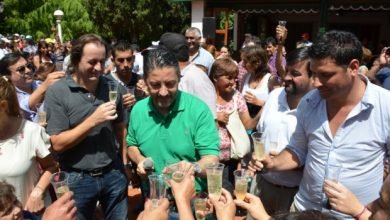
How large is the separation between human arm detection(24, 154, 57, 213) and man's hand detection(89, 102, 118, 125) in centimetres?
41

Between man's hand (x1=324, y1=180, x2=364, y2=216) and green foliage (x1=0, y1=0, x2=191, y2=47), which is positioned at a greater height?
man's hand (x1=324, y1=180, x2=364, y2=216)

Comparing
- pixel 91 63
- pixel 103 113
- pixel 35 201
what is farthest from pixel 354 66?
pixel 35 201

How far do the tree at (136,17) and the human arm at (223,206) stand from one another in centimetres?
2365

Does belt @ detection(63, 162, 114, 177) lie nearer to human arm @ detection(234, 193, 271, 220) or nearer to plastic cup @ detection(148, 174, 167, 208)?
plastic cup @ detection(148, 174, 167, 208)

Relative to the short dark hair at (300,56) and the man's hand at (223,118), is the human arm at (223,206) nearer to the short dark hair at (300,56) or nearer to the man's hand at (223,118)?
the short dark hair at (300,56)

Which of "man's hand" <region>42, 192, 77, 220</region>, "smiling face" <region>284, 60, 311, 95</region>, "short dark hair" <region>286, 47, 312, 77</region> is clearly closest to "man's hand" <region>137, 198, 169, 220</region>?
"man's hand" <region>42, 192, 77, 220</region>

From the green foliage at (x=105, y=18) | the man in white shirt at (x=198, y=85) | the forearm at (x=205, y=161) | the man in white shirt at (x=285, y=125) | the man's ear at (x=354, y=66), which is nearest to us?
the man's ear at (x=354, y=66)

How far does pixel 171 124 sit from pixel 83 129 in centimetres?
65

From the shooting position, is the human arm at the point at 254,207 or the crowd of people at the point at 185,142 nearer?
the human arm at the point at 254,207

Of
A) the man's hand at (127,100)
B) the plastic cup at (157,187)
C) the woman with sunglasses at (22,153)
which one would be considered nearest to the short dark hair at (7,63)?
the man's hand at (127,100)

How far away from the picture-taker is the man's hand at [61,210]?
2.27 m

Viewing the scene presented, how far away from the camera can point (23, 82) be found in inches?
178

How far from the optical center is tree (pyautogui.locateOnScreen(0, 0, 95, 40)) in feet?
97.7

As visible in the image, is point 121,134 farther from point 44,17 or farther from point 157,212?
point 44,17
